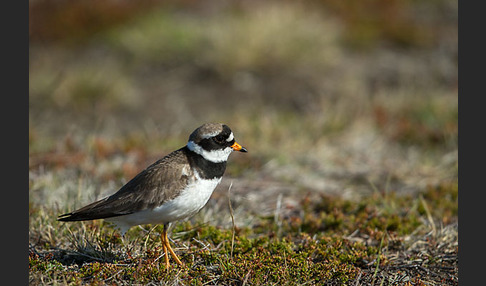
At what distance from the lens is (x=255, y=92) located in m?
12.7

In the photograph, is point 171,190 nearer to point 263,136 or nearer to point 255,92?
point 263,136

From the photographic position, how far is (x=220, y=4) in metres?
16.0

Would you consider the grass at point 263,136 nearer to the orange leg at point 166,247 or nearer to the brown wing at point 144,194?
the orange leg at point 166,247

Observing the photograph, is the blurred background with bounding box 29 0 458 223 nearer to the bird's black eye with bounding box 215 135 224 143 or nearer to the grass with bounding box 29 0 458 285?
the grass with bounding box 29 0 458 285

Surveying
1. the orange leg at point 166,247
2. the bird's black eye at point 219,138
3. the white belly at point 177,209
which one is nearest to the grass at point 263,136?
the orange leg at point 166,247

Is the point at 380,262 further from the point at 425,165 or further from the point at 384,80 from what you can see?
the point at 384,80

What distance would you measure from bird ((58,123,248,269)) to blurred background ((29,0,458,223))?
177 cm

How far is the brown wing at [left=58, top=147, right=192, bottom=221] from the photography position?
471 cm

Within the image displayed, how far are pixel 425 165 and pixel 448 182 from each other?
0.61 m

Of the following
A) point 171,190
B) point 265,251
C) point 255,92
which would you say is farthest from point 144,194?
point 255,92

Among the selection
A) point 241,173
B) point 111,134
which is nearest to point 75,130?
point 111,134

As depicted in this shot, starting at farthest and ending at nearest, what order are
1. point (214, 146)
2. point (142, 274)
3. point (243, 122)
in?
point (243, 122), point (214, 146), point (142, 274)

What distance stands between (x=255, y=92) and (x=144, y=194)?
321 inches

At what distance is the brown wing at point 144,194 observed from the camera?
471cm
